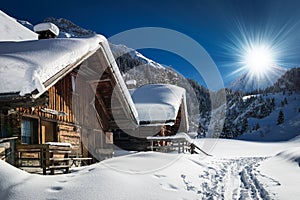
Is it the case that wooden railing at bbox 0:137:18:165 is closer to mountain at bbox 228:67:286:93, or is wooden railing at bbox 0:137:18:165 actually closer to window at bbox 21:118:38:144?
window at bbox 21:118:38:144

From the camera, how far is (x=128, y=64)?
9012 cm

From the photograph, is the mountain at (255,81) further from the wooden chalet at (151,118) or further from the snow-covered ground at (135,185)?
the snow-covered ground at (135,185)

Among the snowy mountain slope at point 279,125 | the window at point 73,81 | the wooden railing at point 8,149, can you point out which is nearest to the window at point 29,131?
the wooden railing at point 8,149

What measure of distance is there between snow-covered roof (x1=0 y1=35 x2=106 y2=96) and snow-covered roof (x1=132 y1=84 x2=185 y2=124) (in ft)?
28.0

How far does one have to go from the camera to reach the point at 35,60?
23.4 ft

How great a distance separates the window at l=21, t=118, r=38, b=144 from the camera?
8836 millimetres

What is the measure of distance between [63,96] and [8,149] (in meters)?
3.59

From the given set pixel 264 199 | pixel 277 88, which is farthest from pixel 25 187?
pixel 277 88

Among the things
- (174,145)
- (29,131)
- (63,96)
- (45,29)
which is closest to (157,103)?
(174,145)

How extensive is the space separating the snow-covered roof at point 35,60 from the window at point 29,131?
230 cm

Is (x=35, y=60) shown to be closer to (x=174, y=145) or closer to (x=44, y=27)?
(x=44, y=27)

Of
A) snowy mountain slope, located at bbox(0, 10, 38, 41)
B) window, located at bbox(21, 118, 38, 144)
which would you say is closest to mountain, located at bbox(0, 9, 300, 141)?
snowy mountain slope, located at bbox(0, 10, 38, 41)

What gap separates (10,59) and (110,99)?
608 cm

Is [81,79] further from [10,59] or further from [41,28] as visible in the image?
[10,59]
